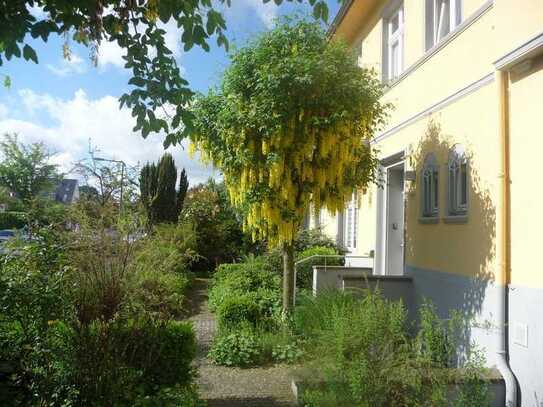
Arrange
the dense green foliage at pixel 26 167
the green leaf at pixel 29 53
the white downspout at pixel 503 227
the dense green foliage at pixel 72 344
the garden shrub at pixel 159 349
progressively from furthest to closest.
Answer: the dense green foliage at pixel 26 167
the white downspout at pixel 503 227
the garden shrub at pixel 159 349
the dense green foliage at pixel 72 344
the green leaf at pixel 29 53

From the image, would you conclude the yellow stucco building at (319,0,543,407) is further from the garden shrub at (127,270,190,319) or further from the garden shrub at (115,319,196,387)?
the garden shrub at (127,270,190,319)

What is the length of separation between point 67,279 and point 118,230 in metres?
4.04

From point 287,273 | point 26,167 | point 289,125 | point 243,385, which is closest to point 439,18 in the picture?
point 289,125

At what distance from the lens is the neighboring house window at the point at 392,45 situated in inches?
373

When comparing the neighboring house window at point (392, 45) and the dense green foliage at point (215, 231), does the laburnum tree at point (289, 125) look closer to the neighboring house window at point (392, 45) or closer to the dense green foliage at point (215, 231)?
the neighboring house window at point (392, 45)

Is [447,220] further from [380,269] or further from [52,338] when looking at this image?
[52,338]

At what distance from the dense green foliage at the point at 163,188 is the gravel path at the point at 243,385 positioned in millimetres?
11600

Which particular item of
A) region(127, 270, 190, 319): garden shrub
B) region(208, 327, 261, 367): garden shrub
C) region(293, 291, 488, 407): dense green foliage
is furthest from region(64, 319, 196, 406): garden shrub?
region(208, 327, 261, 367): garden shrub

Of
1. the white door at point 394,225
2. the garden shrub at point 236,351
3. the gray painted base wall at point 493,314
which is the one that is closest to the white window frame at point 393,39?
the white door at point 394,225

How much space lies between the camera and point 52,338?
3926 mm

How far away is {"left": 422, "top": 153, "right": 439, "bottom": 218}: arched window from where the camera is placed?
279 inches

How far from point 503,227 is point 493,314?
959 millimetres

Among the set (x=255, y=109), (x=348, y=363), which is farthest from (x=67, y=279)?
(x=255, y=109)

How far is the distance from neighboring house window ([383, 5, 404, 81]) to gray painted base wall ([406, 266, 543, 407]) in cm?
472
